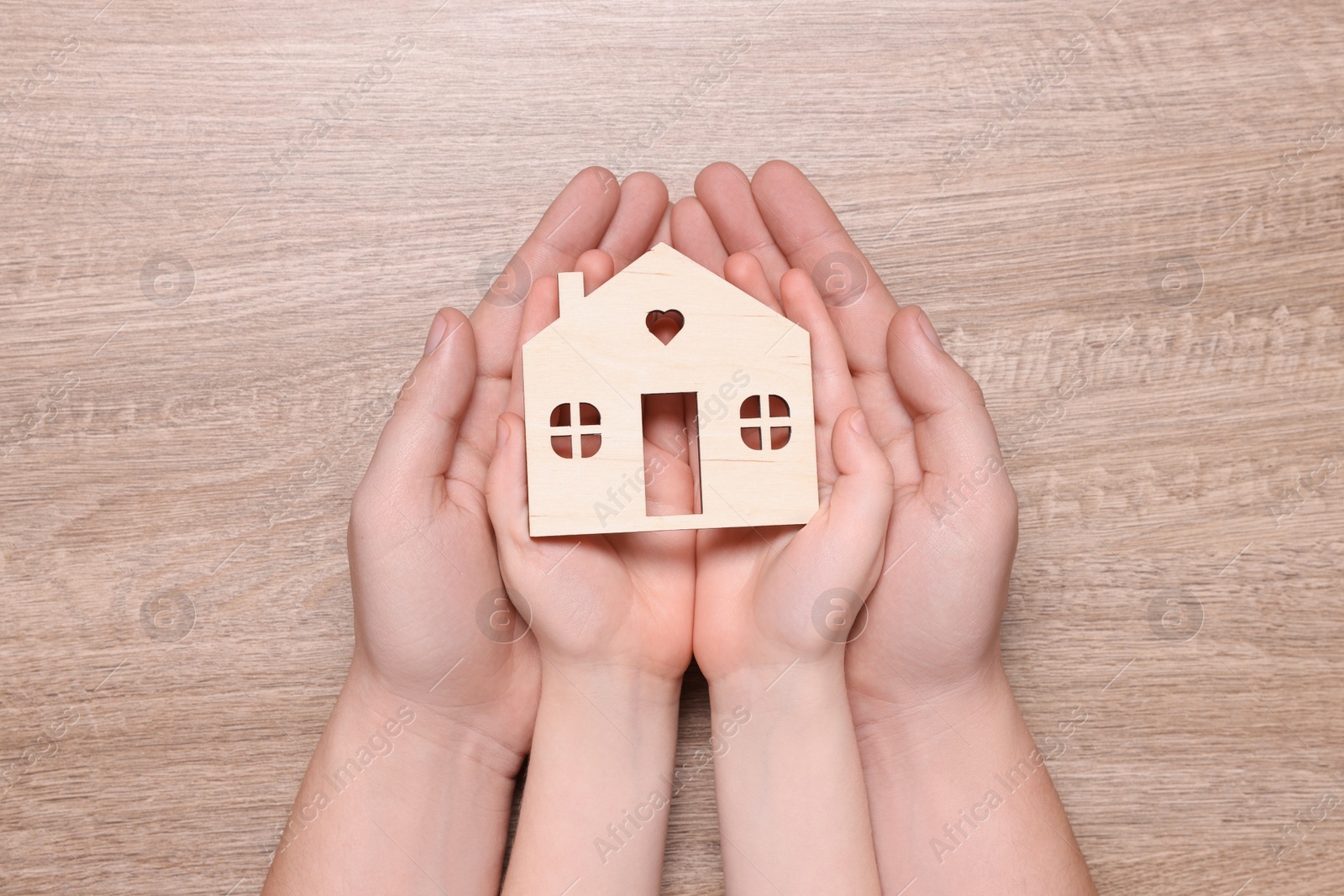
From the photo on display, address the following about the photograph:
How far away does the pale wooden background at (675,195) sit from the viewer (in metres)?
1.60

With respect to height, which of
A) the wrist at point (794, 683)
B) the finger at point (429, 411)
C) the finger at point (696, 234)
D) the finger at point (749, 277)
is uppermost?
the finger at point (696, 234)

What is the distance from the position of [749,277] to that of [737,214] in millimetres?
176

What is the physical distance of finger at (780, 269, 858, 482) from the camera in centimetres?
144

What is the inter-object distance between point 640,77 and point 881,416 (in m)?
0.75

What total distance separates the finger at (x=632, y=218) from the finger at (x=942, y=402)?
465mm

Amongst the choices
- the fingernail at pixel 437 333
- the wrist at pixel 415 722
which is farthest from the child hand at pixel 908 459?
the wrist at pixel 415 722

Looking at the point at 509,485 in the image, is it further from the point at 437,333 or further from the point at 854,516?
the point at 854,516

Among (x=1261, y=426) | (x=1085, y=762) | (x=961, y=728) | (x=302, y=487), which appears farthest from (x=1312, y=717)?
(x=302, y=487)

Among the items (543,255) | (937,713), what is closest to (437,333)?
(543,255)

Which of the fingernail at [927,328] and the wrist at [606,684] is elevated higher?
the fingernail at [927,328]

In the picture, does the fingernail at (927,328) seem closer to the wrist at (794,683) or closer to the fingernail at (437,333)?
the wrist at (794,683)

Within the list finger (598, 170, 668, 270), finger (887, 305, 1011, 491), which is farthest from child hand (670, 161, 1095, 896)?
finger (598, 170, 668, 270)

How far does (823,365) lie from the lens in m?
1.45

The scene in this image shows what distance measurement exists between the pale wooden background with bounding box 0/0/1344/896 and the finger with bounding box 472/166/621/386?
13cm
